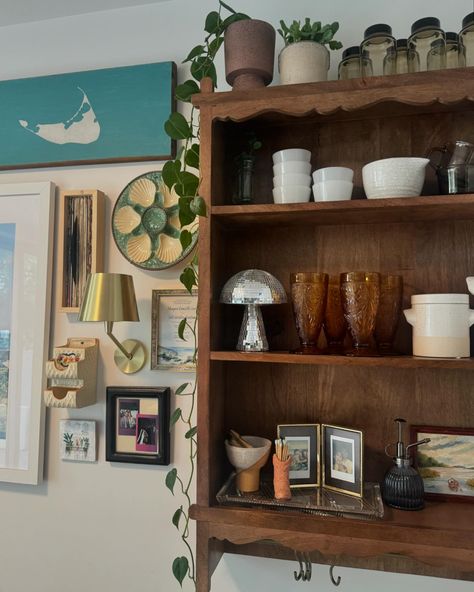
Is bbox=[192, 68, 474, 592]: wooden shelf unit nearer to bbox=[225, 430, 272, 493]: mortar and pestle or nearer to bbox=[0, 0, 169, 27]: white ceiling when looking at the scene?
bbox=[225, 430, 272, 493]: mortar and pestle

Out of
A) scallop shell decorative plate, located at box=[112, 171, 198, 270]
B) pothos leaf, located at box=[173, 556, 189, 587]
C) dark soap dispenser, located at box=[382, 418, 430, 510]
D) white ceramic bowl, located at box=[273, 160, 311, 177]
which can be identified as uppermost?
white ceramic bowl, located at box=[273, 160, 311, 177]

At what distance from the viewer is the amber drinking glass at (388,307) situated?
1.16 meters

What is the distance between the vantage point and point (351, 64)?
122 centimetres

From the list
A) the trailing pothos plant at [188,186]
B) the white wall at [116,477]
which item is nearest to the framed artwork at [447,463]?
the white wall at [116,477]

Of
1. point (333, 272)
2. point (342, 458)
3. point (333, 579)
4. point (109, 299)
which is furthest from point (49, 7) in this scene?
point (333, 579)

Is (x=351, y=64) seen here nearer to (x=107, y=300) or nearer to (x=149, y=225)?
(x=149, y=225)

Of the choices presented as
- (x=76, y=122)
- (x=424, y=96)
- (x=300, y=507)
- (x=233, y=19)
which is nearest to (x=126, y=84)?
(x=76, y=122)

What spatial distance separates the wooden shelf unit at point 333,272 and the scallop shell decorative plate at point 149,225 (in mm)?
187

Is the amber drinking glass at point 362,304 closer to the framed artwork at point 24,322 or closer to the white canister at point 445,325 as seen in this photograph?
the white canister at point 445,325

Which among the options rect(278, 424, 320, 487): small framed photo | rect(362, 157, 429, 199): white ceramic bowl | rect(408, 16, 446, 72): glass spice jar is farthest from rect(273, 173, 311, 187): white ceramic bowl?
rect(278, 424, 320, 487): small framed photo

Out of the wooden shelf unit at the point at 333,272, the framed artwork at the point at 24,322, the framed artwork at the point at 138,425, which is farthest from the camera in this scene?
the framed artwork at the point at 24,322

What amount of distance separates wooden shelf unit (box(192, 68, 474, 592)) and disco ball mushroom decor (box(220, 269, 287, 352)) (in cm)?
5

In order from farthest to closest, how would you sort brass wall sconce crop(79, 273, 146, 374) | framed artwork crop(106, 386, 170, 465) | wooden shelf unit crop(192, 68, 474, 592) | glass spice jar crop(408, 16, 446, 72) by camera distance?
framed artwork crop(106, 386, 170, 465) → brass wall sconce crop(79, 273, 146, 374) → glass spice jar crop(408, 16, 446, 72) → wooden shelf unit crop(192, 68, 474, 592)

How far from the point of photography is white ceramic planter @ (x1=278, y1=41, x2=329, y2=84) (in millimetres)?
1180
